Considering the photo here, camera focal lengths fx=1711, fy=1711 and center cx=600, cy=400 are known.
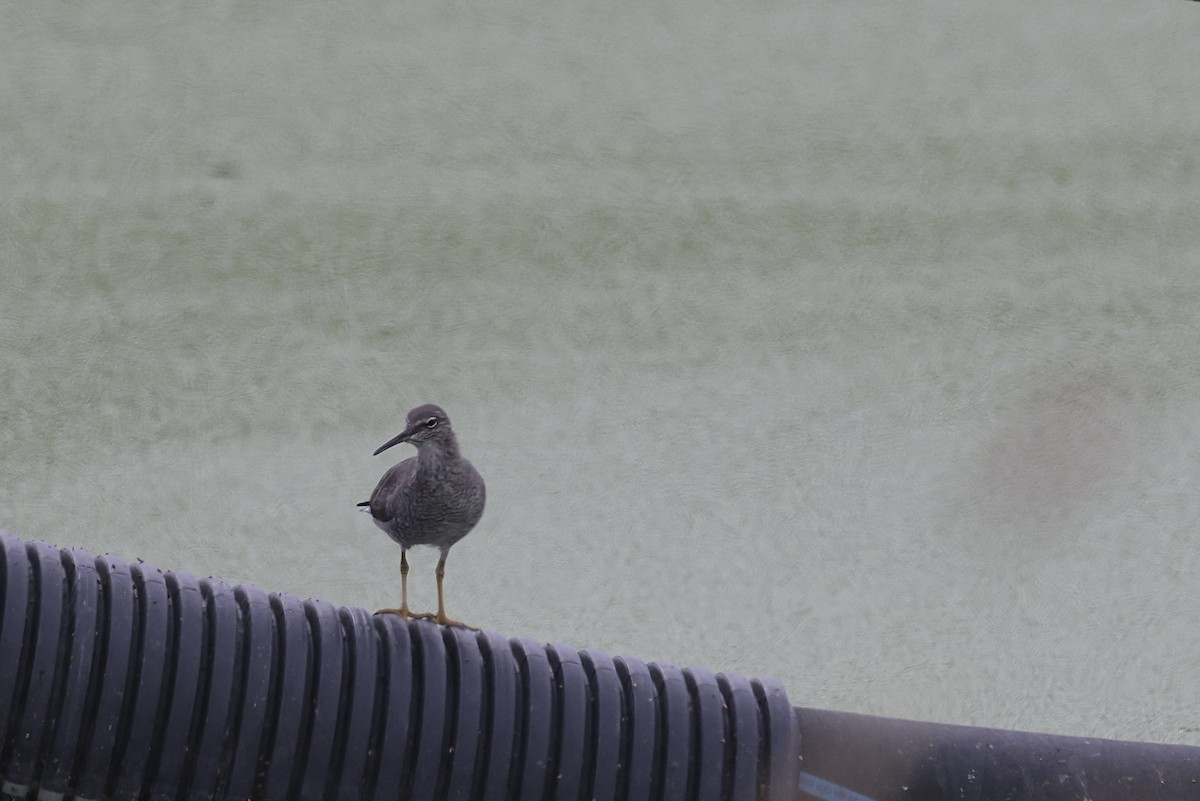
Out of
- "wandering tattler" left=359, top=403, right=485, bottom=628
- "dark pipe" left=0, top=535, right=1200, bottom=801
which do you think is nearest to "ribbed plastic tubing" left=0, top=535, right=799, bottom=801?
"dark pipe" left=0, top=535, right=1200, bottom=801

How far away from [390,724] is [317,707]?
56mm

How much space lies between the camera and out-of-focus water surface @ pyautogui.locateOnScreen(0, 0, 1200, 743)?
7.80 feet

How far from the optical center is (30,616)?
3.86 feet

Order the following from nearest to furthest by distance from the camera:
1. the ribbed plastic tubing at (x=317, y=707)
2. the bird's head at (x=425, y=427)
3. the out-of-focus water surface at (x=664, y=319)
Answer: the ribbed plastic tubing at (x=317, y=707)
the bird's head at (x=425, y=427)
the out-of-focus water surface at (x=664, y=319)

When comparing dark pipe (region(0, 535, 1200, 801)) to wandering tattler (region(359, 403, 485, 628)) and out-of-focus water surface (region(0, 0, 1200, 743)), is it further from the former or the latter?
out-of-focus water surface (region(0, 0, 1200, 743))

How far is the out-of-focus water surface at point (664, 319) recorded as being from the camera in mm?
2379

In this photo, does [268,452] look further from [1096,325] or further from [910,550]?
[1096,325]

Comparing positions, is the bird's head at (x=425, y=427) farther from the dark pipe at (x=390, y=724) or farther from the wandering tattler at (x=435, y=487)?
the dark pipe at (x=390, y=724)

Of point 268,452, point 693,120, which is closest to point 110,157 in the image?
point 268,452

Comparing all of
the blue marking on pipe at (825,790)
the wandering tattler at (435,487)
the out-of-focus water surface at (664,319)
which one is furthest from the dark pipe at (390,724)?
the out-of-focus water surface at (664,319)

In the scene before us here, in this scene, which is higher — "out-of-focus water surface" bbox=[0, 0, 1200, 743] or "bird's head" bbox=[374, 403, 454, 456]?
"out-of-focus water surface" bbox=[0, 0, 1200, 743]

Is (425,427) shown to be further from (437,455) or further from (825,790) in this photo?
(825,790)

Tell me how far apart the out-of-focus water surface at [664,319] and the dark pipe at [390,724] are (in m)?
0.98

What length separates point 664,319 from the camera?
2.64 m
